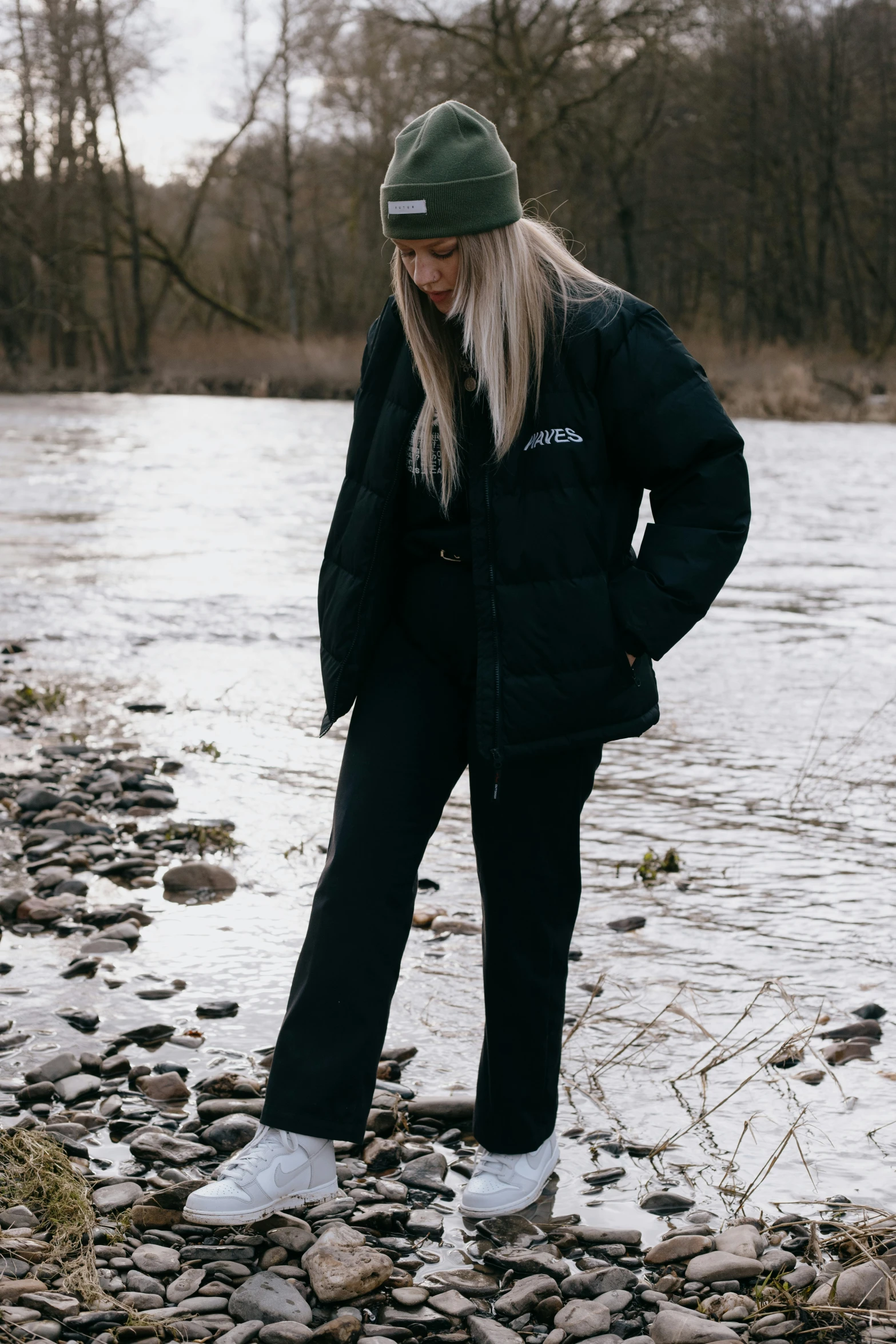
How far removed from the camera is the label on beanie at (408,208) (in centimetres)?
252

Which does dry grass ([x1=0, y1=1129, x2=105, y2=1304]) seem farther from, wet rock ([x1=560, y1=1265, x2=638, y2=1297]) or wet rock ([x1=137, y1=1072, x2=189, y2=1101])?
wet rock ([x1=560, y1=1265, x2=638, y2=1297])

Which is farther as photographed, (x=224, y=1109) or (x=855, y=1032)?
(x=855, y=1032)

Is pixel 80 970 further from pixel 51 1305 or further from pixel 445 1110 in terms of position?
pixel 51 1305

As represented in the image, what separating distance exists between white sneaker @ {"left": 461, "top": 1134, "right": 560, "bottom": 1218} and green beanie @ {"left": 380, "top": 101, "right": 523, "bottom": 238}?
5.62ft

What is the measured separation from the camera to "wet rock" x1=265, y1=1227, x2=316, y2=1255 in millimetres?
2617

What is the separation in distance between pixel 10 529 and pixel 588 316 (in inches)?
423

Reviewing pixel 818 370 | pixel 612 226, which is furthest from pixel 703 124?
pixel 818 370

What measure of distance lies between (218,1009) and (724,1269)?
1489 mm

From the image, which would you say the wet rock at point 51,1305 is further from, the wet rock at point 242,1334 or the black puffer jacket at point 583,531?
the black puffer jacket at point 583,531

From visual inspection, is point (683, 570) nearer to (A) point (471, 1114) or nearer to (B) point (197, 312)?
(A) point (471, 1114)

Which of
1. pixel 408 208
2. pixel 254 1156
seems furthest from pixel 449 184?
pixel 254 1156

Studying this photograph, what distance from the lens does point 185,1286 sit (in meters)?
2.47

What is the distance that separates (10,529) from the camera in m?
12.6

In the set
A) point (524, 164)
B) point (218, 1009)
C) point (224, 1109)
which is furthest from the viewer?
point (524, 164)
